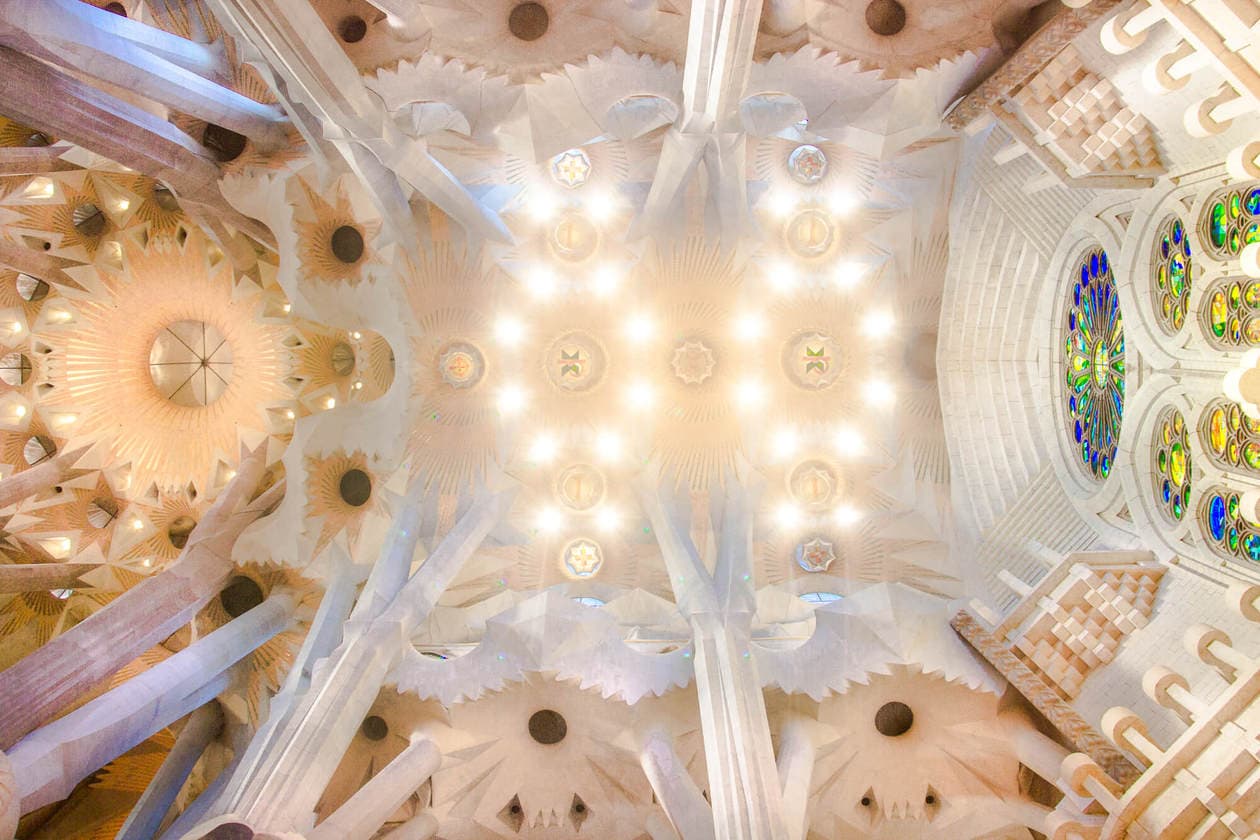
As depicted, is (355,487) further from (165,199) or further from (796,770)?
(796,770)

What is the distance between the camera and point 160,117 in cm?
791

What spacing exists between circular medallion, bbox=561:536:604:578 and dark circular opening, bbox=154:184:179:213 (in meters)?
6.51

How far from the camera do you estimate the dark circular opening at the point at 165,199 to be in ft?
31.9


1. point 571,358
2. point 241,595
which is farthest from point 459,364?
point 241,595

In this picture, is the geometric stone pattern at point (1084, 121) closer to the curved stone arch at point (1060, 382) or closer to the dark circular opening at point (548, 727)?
the curved stone arch at point (1060, 382)

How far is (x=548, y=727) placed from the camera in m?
7.78

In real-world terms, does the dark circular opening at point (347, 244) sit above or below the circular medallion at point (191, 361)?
above

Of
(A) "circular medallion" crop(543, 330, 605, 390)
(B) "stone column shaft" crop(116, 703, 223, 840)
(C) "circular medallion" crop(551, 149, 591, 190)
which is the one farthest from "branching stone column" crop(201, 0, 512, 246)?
(B) "stone column shaft" crop(116, 703, 223, 840)

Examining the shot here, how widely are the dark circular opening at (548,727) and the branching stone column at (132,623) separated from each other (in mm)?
3604

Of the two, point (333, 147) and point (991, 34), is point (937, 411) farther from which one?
point (333, 147)

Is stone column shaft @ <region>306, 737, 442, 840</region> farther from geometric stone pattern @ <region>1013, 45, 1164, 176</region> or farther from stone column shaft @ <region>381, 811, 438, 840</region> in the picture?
geometric stone pattern @ <region>1013, 45, 1164, 176</region>

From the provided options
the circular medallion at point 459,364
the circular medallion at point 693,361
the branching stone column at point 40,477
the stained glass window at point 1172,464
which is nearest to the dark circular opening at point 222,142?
the circular medallion at point 459,364

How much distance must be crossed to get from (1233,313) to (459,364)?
25.5ft

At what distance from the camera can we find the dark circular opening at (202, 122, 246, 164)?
851 centimetres
